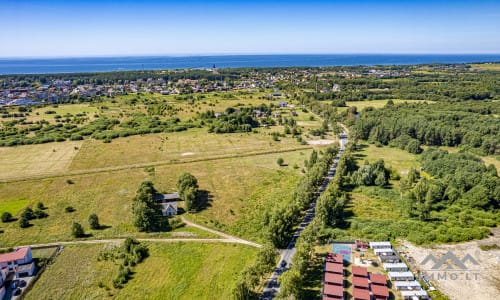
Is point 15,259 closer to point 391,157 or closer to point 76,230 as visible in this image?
point 76,230

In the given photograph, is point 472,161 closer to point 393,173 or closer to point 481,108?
point 393,173

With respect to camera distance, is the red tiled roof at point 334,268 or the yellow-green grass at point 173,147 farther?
the yellow-green grass at point 173,147

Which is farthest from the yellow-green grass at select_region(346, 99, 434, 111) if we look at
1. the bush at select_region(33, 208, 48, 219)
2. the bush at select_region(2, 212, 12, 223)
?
the bush at select_region(2, 212, 12, 223)

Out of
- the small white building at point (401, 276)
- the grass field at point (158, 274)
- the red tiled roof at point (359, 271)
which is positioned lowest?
the grass field at point (158, 274)

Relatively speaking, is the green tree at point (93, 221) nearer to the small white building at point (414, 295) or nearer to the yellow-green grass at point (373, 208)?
the yellow-green grass at point (373, 208)

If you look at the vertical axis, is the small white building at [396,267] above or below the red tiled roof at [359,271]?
below

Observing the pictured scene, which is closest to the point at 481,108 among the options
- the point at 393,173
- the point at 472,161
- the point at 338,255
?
the point at 472,161

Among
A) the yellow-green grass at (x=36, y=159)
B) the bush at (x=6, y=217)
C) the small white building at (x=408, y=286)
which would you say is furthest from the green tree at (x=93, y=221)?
the small white building at (x=408, y=286)

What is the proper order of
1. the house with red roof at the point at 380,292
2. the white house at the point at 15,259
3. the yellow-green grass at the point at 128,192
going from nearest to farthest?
the house with red roof at the point at 380,292 → the white house at the point at 15,259 → the yellow-green grass at the point at 128,192
